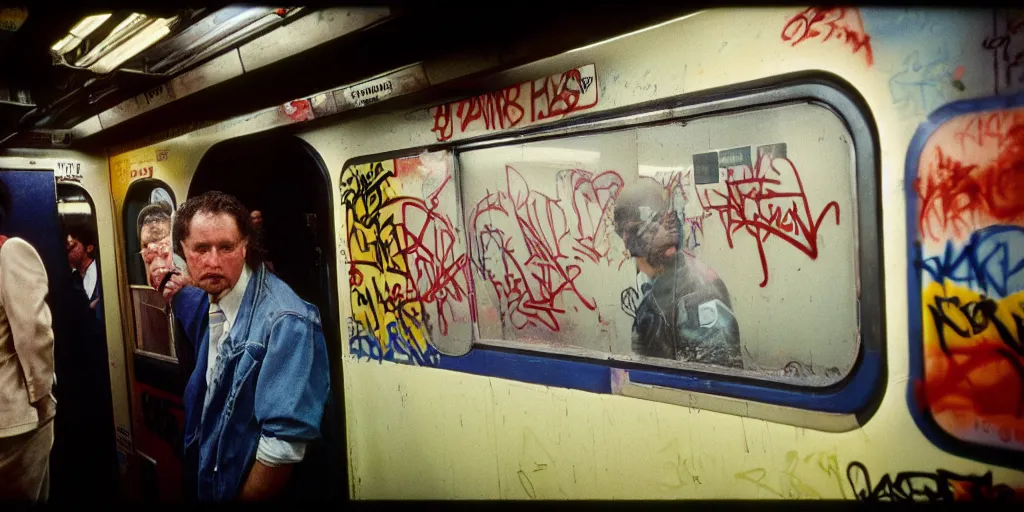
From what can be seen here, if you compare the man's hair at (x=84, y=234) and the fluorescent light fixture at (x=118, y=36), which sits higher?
the fluorescent light fixture at (x=118, y=36)

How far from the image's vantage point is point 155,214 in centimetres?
458

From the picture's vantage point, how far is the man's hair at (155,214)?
4477 mm

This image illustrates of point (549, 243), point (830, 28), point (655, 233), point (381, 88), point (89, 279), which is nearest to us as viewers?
point (830, 28)

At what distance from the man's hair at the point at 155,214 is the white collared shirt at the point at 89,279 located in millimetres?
738

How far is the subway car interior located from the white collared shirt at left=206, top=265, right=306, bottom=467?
0.03 m

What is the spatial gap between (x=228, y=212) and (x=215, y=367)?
114 cm

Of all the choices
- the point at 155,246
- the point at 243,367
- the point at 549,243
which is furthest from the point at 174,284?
the point at 549,243

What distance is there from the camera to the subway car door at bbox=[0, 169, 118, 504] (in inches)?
177

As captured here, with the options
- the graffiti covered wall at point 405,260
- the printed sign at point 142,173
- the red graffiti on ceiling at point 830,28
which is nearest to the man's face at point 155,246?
the printed sign at point 142,173

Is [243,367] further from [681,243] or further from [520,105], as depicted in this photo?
[681,243]

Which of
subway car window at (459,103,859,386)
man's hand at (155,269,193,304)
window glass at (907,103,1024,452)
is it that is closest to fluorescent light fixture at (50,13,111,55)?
man's hand at (155,269,193,304)

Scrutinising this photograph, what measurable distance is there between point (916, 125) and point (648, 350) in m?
1.30

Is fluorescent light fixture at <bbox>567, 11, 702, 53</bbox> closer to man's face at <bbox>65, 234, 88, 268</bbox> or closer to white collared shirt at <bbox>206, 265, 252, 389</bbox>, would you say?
white collared shirt at <bbox>206, 265, 252, 389</bbox>

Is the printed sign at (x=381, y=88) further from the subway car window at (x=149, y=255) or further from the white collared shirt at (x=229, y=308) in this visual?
the subway car window at (x=149, y=255)
